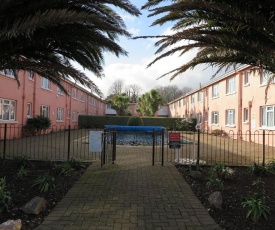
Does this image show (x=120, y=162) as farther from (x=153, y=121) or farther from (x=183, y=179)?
(x=153, y=121)

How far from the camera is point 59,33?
21.5ft

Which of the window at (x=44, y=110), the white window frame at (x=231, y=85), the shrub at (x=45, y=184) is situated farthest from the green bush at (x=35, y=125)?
the shrub at (x=45, y=184)

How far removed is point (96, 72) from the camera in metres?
8.09

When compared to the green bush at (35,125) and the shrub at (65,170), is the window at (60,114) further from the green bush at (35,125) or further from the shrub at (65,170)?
the shrub at (65,170)

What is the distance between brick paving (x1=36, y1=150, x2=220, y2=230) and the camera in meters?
4.80

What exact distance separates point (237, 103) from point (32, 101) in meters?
14.8

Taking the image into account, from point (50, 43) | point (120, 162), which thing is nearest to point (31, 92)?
point (120, 162)

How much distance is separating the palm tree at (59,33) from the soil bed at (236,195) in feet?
11.2

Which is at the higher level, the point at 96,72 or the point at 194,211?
the point at 96,72

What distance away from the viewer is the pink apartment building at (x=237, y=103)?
721 inches

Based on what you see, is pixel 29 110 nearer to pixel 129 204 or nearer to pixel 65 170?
pixel 65 170

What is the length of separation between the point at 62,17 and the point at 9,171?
15.1 feet

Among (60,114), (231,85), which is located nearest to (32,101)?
(60,114)

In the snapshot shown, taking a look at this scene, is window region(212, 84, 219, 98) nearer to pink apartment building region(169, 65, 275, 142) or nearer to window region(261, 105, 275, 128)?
pink apartment building region(169, 65, 275, 142)
